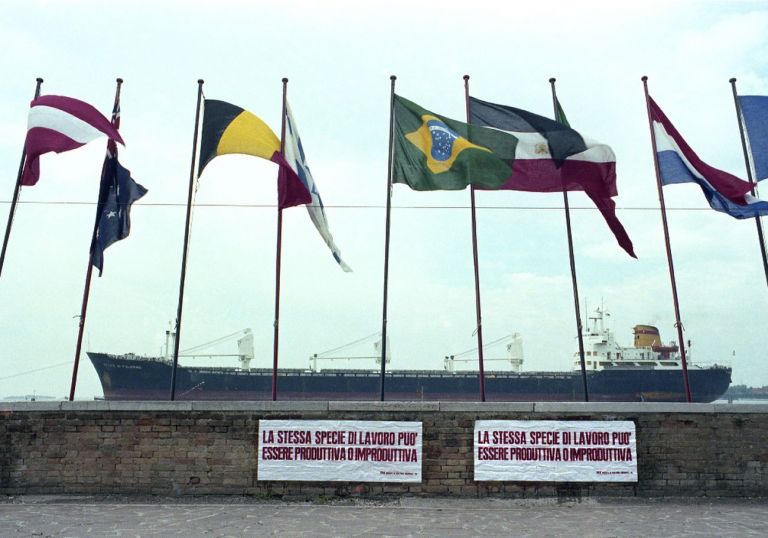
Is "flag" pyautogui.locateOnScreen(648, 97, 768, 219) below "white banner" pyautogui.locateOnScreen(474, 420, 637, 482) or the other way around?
the other way around

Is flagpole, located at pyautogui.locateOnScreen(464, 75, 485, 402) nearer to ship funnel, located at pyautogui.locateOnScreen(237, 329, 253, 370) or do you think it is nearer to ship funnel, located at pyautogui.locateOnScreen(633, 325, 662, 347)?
ship funnel, located at pyautogui.locateOnScreen(237, 329, 253, 370)

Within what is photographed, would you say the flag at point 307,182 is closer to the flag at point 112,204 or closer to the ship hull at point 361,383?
the flag at point 112,204

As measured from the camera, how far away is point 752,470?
10570mm

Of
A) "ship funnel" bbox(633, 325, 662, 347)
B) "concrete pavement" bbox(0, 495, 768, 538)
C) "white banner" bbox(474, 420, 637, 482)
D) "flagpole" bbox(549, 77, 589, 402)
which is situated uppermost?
"ship funnel" bbox(633, 325, 662, 347)

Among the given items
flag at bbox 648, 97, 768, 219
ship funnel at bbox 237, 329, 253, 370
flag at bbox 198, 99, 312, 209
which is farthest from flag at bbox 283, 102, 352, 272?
ship funnel at bbox 237, 329, 253, 370

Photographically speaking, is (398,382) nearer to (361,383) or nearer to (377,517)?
(361,383)

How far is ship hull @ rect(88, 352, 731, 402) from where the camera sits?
57.6 m

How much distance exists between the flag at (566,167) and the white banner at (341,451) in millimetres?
5015

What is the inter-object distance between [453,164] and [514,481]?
5560 mm

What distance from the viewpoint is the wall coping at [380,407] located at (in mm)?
10539

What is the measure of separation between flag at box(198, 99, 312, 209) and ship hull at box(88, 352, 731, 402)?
46.6m

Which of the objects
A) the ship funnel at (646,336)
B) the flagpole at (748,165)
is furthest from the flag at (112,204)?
the ship funnel at (646,336)

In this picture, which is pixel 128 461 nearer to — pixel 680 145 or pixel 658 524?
pixel 658 524

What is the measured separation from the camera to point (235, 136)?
12180mm
